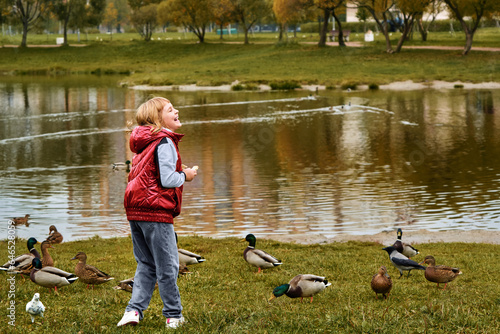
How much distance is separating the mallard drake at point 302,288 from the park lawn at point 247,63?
48463 mm

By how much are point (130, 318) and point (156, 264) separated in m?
0.67

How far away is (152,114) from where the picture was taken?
24.0ft

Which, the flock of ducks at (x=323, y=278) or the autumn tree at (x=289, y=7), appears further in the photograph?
the autumn tree at (x=289, y=7)

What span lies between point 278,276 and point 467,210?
9.90 m

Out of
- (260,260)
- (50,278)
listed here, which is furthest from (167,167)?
(260,260)

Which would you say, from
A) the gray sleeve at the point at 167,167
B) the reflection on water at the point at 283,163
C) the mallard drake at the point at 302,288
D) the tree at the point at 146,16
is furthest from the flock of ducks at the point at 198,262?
the tree at the point at 146,16

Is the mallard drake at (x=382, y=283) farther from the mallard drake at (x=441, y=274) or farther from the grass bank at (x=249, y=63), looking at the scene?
the grass bank at (x=249, y=63)

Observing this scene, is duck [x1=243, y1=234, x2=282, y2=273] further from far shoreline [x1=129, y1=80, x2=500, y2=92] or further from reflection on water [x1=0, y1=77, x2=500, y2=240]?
far shoreline [x1=129, y1=80, x2=500, y2=92]

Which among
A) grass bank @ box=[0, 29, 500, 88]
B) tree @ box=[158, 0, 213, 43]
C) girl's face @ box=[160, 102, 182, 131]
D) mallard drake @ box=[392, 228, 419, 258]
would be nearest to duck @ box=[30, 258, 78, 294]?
girl's face @ box=[160, 102, 182, 131]

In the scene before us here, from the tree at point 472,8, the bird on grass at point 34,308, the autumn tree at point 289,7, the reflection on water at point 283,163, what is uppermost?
the autumn tree at point 289,7

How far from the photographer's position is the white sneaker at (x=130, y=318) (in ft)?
24.7

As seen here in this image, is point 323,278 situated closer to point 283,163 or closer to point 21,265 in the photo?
point 21,265

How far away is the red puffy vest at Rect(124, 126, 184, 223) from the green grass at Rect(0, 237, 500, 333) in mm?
1263

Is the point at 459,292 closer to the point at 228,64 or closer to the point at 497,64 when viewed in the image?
the point at 497,64
